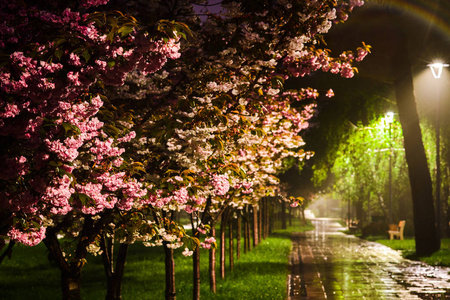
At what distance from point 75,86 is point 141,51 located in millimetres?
534

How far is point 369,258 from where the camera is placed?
2192 centimetres

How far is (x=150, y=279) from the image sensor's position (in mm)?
16266

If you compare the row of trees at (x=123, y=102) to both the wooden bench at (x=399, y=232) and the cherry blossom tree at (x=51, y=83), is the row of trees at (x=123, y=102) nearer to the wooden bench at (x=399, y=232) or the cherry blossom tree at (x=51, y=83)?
the cherry blossom tree at (x=51, y=83)

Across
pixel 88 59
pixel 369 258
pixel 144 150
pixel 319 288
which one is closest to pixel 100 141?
pixel 88 59

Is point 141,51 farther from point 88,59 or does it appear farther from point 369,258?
point 369,258

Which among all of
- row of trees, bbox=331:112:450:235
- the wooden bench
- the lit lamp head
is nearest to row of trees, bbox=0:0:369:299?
the lit lamp head

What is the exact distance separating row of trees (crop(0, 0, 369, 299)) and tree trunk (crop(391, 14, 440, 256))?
14.1 metres

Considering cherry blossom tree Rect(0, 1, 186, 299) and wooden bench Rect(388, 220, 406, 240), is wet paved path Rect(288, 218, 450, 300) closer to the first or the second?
cherry blossom tree Rect(0, 1, 186, 299)

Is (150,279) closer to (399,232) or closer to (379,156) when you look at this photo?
(399,232)

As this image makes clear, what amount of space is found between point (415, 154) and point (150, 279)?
451 inches

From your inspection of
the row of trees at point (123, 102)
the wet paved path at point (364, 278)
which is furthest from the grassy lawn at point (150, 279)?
the row of trees at point (123, 102)

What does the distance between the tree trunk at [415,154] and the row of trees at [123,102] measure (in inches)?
556

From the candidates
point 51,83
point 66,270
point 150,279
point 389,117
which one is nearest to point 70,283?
point 66,270

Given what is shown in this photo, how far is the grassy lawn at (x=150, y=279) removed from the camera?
13.0 metres
